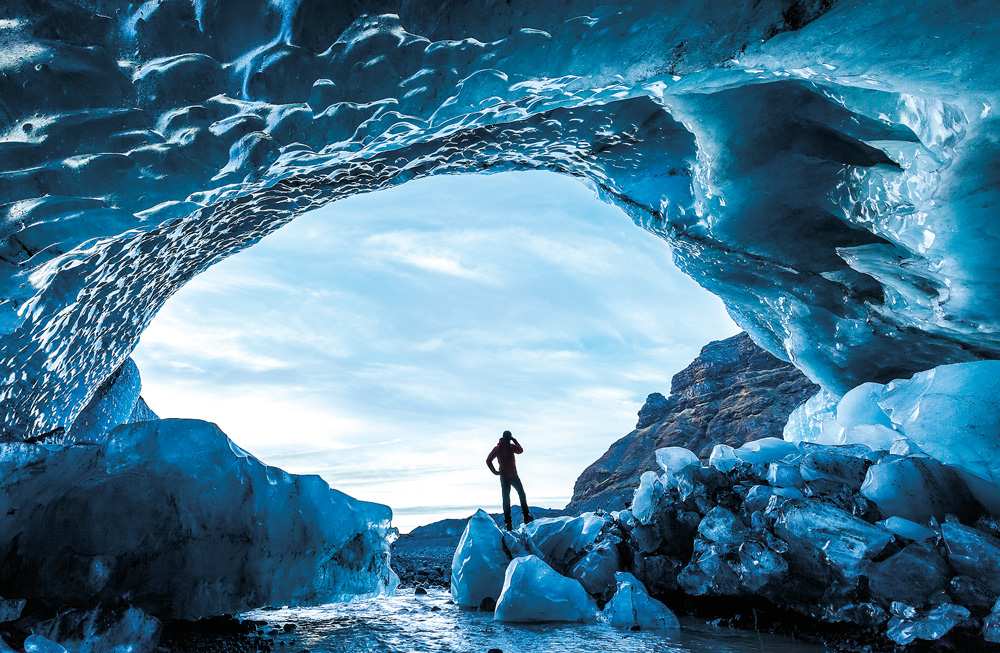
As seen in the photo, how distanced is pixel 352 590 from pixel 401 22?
373 centimetres

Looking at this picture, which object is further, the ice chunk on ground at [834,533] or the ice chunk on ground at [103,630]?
the ice chunk on ground at [834,533]

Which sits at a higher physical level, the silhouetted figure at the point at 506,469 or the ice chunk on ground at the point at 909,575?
the silhouetted figure at the point at 506,469

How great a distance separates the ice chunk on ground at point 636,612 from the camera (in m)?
3.62

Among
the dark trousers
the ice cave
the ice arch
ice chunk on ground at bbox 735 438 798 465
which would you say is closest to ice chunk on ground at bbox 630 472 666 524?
the ice cave

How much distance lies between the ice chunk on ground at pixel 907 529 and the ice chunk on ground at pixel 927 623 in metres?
0.40

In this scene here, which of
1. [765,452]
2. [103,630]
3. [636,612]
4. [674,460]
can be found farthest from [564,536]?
[103,630]

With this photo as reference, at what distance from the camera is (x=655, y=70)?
2.68 m

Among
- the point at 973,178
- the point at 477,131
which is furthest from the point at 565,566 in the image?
the point at 973,178

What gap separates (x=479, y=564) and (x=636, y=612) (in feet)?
4.59

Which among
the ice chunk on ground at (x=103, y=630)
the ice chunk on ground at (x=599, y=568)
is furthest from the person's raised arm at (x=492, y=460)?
the ice chunk on ground at (x=103, y=630)

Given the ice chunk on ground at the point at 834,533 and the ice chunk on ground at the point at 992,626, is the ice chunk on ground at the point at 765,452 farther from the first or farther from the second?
the ice chunk on ground at the point at 992,626

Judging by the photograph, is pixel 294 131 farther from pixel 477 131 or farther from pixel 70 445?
pixel 70 445

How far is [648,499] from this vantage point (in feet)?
14.9

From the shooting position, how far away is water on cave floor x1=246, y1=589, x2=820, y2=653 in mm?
2971
